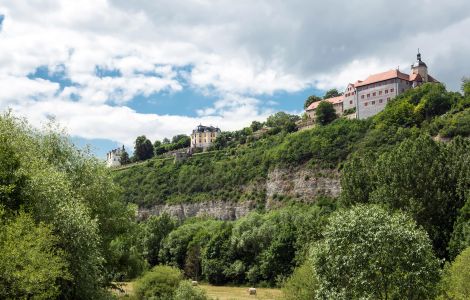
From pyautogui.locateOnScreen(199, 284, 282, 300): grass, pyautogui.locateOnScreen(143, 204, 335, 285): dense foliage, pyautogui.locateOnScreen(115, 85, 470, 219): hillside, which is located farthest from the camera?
pyautogui.locateOnScreen(115, 85, 470, 219): hillside

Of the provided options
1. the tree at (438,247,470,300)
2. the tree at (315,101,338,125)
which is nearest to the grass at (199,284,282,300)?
the tree at (438,247,470,300)

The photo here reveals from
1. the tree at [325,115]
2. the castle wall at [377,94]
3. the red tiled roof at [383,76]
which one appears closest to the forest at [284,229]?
the castle wall at [377,94]

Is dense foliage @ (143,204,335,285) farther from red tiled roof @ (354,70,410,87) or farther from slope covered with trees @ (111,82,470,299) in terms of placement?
red tiled roof @ (354,70,410,87)

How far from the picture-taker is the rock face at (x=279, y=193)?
110 meters

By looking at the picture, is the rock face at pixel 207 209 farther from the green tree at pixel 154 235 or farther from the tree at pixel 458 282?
the tree at pixel 458 282

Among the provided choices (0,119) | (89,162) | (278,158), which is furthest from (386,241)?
(278,158)

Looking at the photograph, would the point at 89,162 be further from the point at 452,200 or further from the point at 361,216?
the point at 452,200

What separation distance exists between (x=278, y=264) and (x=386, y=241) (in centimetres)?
4988

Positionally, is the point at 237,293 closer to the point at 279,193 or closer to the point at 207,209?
the point at 279,193

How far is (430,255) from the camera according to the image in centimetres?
3072

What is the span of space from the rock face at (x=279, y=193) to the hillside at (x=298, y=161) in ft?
0.78

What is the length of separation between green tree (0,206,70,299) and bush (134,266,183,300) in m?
28.3

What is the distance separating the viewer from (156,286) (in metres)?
51.9

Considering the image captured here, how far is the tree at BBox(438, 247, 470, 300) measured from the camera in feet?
102
